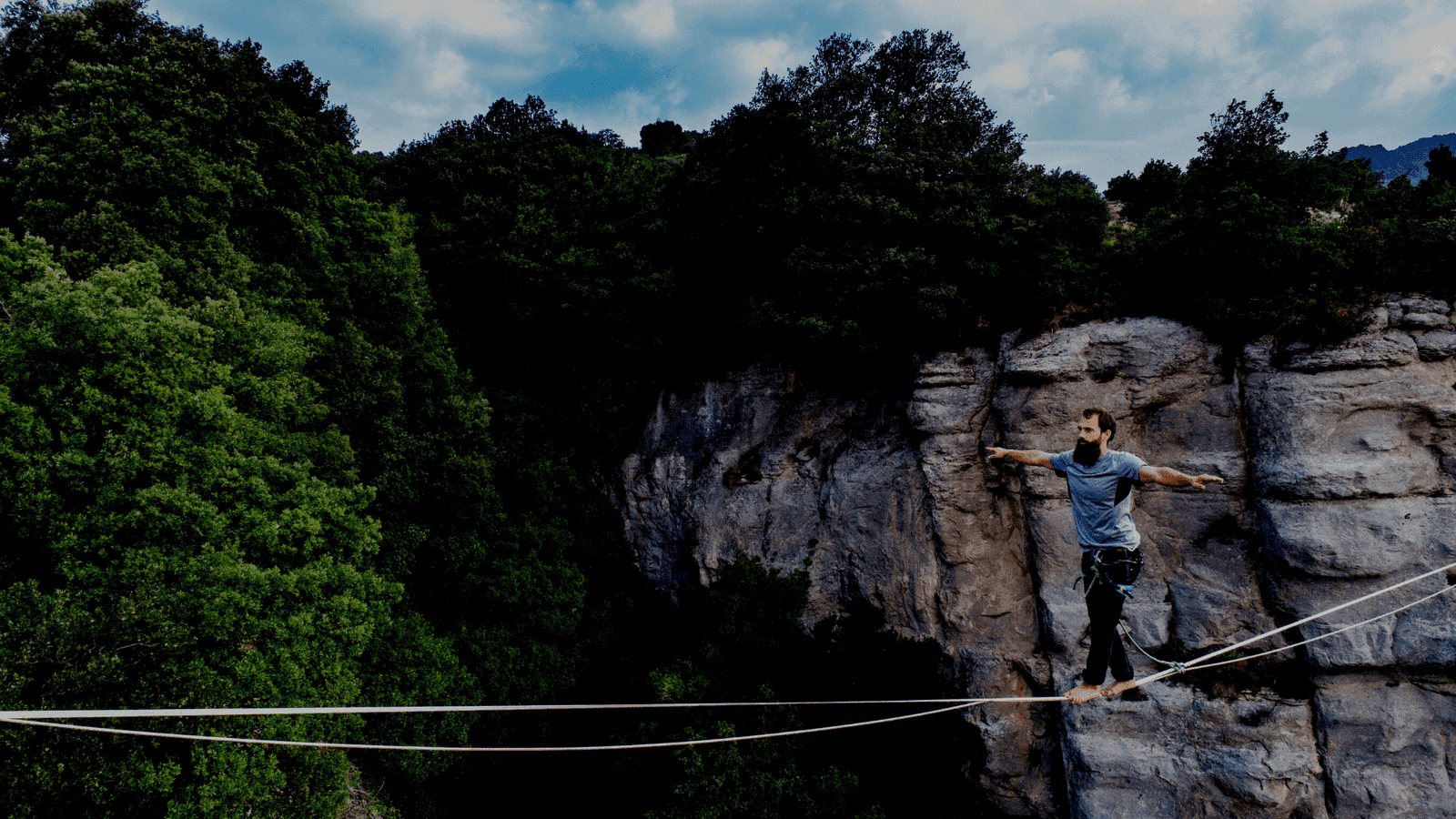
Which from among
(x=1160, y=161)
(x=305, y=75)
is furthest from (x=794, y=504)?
(x=305, y=75)

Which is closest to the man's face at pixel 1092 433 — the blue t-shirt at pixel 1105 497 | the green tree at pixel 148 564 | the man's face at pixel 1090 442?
the man's face at pixel 1090 442

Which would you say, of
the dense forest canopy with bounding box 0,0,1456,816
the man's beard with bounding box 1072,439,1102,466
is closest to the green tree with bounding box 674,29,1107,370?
the dense forest canopy with bounding box 0,0,1456,816

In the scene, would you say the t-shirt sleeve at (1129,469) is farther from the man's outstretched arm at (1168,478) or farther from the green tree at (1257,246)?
the green tree at (1257,246)

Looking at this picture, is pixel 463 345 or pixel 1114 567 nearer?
pixel 1114 567

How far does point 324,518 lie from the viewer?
Result: 47.5 feet

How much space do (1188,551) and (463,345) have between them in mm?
19802

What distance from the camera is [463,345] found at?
20.9 meters

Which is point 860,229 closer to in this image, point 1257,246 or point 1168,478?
point 1257,246

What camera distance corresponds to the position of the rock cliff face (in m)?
12.7

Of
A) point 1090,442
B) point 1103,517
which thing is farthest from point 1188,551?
point 1090,442

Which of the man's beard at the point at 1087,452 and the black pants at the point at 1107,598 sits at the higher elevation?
the man's beard at the point at 1087,452

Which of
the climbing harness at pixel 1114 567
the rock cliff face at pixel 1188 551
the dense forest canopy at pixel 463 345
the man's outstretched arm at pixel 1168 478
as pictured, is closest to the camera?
the man's outstretched arm at pixel 1168 478

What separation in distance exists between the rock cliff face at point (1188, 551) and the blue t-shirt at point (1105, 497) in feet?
31.5

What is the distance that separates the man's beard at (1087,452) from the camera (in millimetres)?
6578
